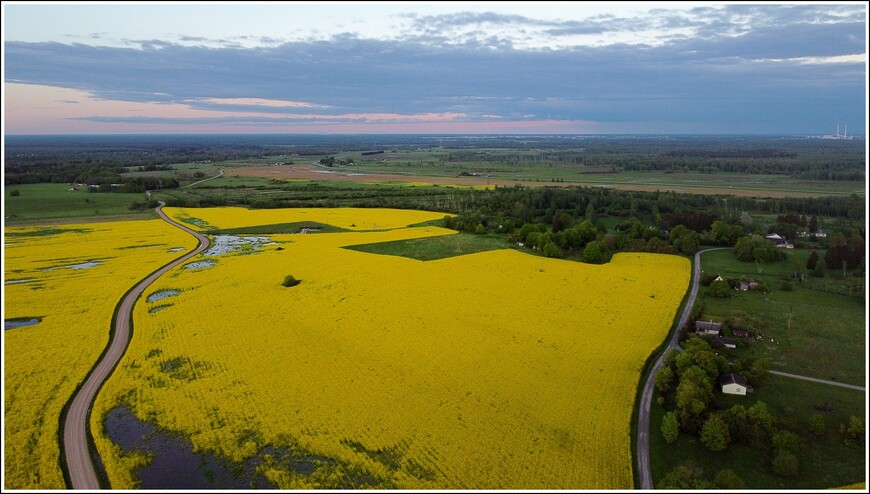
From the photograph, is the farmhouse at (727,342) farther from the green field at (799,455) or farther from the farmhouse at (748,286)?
the farmhouse at (748,286)

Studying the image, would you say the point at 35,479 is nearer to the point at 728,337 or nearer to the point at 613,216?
the point at 728,337

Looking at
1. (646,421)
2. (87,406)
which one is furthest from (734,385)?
(87,406)

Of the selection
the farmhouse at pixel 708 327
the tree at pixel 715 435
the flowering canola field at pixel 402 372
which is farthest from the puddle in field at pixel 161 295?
the farmhouse at pixel 708 327

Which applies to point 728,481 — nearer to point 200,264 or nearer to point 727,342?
point 727,342

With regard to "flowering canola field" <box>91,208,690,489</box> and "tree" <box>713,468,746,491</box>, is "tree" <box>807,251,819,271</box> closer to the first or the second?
"flowering canola field" <box>91,208,690,489</box>

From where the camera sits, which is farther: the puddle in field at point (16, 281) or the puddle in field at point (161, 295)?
the puddle in field at point (16, 281)
